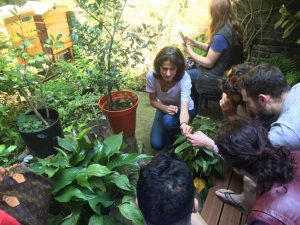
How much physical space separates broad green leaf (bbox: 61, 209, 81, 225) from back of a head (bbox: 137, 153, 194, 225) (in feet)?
3.47

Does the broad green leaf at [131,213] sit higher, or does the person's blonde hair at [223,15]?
the person's blonde hair at [223,15]

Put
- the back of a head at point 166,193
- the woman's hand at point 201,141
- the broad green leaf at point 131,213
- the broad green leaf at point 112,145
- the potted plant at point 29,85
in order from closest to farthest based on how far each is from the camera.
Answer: the back of a head at point 166,193 < the broad green leaf at point 131,213 < the woman's hand at point 201,141 < the broad green leaf at point 112,145 < the potted plant at point 29,85

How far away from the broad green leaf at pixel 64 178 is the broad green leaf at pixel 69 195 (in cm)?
5

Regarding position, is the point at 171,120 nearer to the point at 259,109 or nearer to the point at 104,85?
the point at 104,85

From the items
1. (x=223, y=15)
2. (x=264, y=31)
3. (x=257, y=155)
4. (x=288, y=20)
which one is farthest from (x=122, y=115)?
(x=264, y=31)

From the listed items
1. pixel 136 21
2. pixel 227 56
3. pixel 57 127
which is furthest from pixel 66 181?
pixel 136 21

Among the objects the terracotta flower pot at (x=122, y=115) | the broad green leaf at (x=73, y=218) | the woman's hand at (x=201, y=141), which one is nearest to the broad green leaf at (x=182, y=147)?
the woman's hand at (x=201, y=141)

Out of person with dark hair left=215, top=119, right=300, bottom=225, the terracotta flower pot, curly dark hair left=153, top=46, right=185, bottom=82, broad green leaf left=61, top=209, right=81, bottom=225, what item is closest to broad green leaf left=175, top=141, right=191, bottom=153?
the terracotta flower pot

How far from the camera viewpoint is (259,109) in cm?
222

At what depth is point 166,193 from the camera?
45.1 inches

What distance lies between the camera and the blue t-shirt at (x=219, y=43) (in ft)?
10.0

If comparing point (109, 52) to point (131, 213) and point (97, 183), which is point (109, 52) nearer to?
point (97, 183)

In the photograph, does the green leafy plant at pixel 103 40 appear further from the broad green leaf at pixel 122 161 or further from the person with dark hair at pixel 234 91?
the person with dark hair at pixel 234 91

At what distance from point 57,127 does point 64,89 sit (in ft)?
4.47
